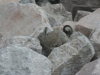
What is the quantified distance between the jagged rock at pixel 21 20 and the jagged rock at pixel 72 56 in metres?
0.51

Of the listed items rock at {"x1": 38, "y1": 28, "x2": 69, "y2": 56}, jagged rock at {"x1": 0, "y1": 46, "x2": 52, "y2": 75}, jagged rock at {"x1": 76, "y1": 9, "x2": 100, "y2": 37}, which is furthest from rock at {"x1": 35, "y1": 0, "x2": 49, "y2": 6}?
jagged rock at {"x1": 0, "y1": 46, "x2": 52, "y2": 75}

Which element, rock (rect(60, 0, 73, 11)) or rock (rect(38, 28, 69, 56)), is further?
rock (rect(60, 0, 73, 11))

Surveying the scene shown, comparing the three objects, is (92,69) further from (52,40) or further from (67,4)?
(67,4)

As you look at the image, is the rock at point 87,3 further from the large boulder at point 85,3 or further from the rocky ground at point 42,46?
the rocky ground at point 42,46

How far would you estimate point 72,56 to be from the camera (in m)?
2.13

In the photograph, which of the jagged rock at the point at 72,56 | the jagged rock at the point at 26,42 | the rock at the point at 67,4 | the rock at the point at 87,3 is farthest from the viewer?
the rock at the point at 67,4

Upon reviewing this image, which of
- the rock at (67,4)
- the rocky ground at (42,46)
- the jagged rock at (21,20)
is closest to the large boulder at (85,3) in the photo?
the rock at (67,4)

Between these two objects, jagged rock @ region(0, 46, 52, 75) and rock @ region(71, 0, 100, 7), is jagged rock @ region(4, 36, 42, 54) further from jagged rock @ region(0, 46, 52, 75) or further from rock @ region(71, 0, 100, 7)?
rock @ region(71, 0, 100, 7)

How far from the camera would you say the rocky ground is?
1.83 meters

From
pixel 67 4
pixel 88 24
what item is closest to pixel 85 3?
pixel 67 4

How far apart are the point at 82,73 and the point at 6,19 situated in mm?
1292

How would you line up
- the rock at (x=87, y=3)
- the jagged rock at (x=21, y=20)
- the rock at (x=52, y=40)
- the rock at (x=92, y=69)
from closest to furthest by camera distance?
the rock at (x=92, y=69)
the rock at (x=52, y=40)
the jagged rock at (x=21, y=20)
the rock at (x=87, y=3)

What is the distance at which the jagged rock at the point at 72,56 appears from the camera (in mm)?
2111

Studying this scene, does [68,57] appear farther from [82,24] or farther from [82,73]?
[82,24]
